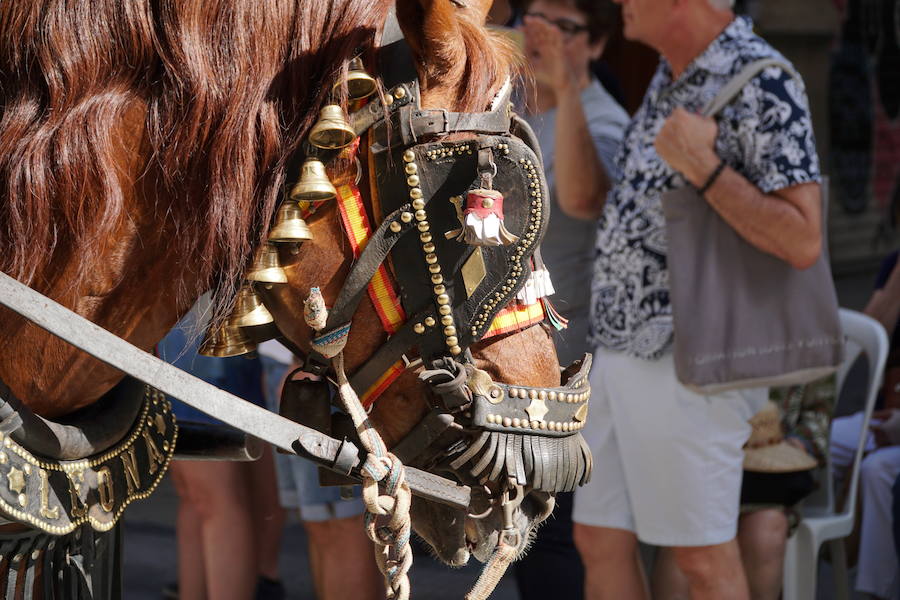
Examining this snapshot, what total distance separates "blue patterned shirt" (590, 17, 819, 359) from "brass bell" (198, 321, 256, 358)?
1.48m

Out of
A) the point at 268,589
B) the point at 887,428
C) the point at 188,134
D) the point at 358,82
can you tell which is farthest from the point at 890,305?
the point at 188,134

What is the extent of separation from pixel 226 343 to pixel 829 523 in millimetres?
2322

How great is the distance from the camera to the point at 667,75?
2.97 meters

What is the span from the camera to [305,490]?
3018 mm

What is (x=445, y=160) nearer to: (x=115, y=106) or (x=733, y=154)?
(x=115, y=106)

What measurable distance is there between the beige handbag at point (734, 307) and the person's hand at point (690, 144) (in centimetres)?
5

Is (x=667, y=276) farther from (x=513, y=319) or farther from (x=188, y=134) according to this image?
(x=188, y=134)

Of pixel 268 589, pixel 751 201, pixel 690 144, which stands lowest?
pixel 268 589

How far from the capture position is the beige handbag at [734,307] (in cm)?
260

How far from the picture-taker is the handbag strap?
260 centimetres

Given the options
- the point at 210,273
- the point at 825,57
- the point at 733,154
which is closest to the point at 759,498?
the point at 733,154

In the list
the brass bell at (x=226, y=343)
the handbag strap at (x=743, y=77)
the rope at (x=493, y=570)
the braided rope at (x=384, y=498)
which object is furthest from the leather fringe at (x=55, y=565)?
the handbag strap at (x=743, y=77)

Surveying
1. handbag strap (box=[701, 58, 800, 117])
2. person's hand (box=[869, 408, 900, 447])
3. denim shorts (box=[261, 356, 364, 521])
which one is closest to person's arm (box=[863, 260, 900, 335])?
person's hand (box=[869, 408, 900, 447])

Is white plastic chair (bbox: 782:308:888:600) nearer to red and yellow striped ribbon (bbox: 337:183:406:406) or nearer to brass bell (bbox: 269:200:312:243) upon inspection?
red and yellow striped ribbon (bbox: 337:183:406:406)
